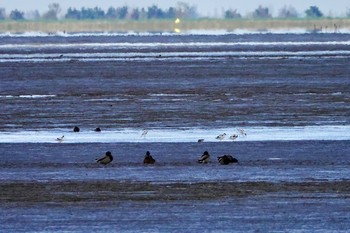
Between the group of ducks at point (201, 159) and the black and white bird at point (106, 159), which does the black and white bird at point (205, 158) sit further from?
the black and white bird at point (106, 159)

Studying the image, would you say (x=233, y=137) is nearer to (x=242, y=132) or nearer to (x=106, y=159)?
(x=242, y=132)

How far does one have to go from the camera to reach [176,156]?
53.8 ft

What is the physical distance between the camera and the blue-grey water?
11.7m

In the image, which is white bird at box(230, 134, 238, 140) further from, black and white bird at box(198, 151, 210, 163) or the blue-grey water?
black and white bird at box(198, 151, 210, 163)

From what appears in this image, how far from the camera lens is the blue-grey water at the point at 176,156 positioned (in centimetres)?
1168

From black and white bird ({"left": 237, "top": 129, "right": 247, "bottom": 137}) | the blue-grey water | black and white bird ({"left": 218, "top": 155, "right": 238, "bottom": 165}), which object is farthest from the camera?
black and white bird ({"left": 237, "top": 129, "right": 247, "bottom": 137})

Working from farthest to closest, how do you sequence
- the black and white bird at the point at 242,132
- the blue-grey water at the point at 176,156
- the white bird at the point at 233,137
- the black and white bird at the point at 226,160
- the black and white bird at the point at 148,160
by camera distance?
the black and white bird at the point at 242,132, the white bird at the point at 233,137, the black and white bird at the point at 148,160, the black and white bird at the point at 226,160, the blue-grey water at the point at 176,156

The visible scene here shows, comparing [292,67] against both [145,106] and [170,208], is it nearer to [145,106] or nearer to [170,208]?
[145,106]

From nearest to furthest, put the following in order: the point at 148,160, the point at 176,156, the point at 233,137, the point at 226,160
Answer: the point at 226,160, the point at 148,160, the point at 176,156, the point at 233,137

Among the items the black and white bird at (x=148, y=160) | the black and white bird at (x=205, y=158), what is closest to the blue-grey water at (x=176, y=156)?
the black and white bird at (x=148, y=160)

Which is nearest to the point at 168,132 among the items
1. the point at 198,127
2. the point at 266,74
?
the point at 198,127

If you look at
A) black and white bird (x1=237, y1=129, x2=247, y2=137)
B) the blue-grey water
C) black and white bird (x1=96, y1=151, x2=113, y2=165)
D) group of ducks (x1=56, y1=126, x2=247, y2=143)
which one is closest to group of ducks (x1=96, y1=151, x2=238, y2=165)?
black and white bird (x1=96, y1=151, x2=113, y2=165)

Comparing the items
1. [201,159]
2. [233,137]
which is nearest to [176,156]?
[201,159]

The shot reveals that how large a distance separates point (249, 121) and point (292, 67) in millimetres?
20724
